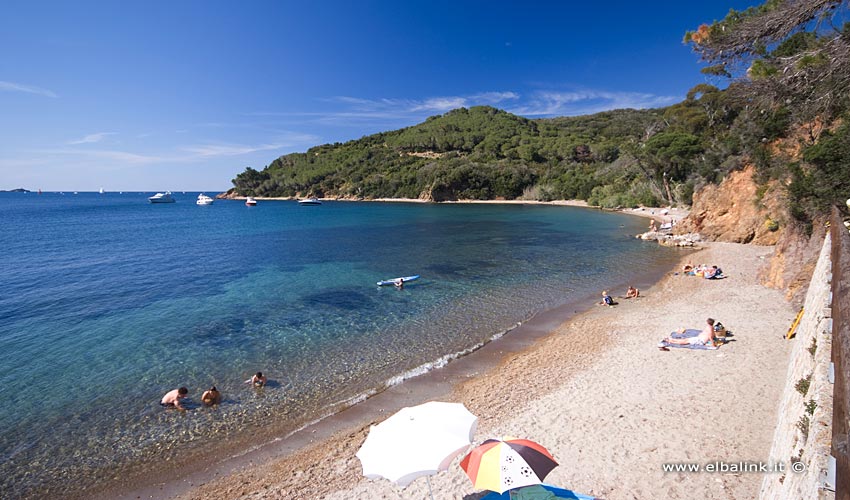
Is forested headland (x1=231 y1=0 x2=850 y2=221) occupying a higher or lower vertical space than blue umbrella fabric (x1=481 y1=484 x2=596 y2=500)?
higher

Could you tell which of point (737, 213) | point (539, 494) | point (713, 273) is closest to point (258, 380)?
point (539, 494)

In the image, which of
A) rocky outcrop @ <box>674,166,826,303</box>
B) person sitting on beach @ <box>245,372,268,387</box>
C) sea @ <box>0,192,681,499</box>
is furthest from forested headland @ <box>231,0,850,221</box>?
person sitting on beach @ <box>245,372,268,387</box>

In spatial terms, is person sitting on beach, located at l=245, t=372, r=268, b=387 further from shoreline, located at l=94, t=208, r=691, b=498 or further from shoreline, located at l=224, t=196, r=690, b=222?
shoreline, located at l=224, t=196, r=690, b=222

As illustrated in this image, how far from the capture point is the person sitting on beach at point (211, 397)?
1037 cm

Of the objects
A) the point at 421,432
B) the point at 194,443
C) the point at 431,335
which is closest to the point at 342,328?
the point at 431,335

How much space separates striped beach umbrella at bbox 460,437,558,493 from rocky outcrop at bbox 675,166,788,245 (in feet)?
87.4

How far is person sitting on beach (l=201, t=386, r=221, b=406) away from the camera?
34.0ft

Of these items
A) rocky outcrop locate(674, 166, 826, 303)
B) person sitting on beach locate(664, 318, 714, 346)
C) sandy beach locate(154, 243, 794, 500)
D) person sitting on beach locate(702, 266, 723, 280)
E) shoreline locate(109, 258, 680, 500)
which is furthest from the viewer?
person sitting on beach locate(702, 266, 723, 280)

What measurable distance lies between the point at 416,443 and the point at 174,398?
8.11 metres

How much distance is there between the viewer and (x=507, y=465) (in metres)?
5.30

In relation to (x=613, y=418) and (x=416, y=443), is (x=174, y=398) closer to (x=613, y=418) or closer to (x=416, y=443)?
(x=416, y=443)

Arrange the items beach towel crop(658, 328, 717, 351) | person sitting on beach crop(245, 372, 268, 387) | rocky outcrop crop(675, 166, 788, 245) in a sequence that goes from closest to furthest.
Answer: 1. person sitting on beach crop(245, 372, 268, 387)
2. beach towel crop(658, 328, 717, 351)
3. rocky outcrop crop(675, 166, 788, 245)
